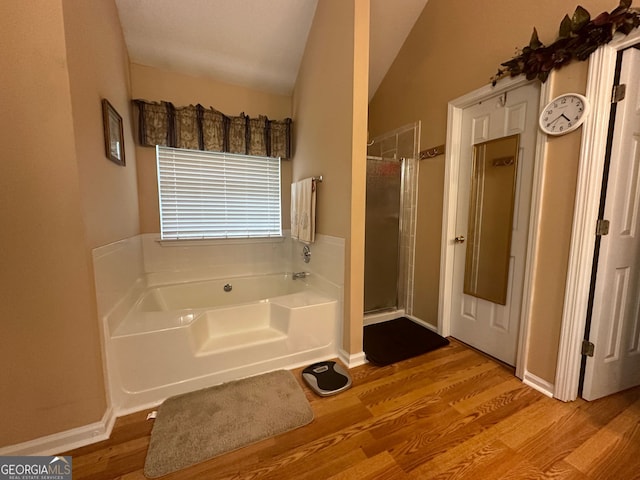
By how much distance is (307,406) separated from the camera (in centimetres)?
144

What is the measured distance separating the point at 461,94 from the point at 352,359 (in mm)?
2210

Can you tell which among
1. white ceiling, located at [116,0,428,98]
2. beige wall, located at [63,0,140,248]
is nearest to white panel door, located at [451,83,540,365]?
white ceiling, located at [116,0,428,98]

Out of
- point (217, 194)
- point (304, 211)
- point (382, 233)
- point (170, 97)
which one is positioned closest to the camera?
point (304, 211)

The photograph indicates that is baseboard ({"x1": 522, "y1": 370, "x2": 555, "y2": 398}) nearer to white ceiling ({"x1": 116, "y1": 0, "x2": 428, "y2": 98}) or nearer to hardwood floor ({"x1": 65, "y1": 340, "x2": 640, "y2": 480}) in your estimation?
hardwood floor ({"x1": 65, "y1": 340, "x2": 640, "y2": 480})

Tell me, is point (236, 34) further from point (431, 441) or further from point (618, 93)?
point (431, 441)

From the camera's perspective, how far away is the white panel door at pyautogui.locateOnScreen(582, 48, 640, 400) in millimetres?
1272

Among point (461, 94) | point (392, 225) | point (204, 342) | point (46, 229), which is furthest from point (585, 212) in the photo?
point (46, 229)

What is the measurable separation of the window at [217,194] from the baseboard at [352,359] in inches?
61.9

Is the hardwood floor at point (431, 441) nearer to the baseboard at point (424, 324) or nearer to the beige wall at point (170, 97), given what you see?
the baseboard at point (424, 324)

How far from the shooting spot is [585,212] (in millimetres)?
1324

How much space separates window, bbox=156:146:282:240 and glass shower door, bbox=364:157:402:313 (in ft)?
3.65

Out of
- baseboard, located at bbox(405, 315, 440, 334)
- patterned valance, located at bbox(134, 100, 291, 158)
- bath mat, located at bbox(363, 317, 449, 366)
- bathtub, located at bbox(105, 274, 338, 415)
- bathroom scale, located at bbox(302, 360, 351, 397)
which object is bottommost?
bathroom scale, located at bbox(302, 360, 351, 397)

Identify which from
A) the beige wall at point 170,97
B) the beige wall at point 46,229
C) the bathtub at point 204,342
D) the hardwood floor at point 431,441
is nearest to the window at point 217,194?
the beige wall at point 170,97

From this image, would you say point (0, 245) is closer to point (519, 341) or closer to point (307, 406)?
point (307, 406)
